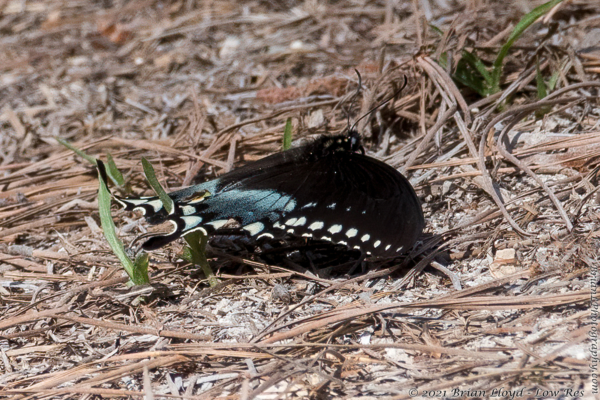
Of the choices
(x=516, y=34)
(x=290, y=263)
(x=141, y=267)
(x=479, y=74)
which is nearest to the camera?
(x=141, y=267)

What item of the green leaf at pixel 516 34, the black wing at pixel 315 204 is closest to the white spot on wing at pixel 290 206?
the black wing at pixel 315 204

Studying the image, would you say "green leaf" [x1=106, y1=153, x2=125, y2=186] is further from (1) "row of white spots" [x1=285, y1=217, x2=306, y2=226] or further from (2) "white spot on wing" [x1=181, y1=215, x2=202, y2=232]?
(1) "row of white spots" [x1=285, y1=217, x2=306, y2=226]

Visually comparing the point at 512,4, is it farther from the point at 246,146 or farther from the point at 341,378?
the point at 341,378

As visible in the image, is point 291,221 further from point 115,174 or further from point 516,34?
point 516,34

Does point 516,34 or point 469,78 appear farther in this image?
point 469,78

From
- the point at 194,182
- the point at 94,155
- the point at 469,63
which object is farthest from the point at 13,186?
the point at 469,63

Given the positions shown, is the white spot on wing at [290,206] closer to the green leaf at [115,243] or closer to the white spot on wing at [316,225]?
the white spot on wing at [316,225]

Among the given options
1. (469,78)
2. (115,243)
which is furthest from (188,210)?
(469,78)

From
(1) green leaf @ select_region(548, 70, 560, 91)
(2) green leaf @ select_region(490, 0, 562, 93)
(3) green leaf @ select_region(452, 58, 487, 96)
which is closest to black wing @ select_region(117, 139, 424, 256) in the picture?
(3) green leaf @ select_region(452, 58, 487, 96)
